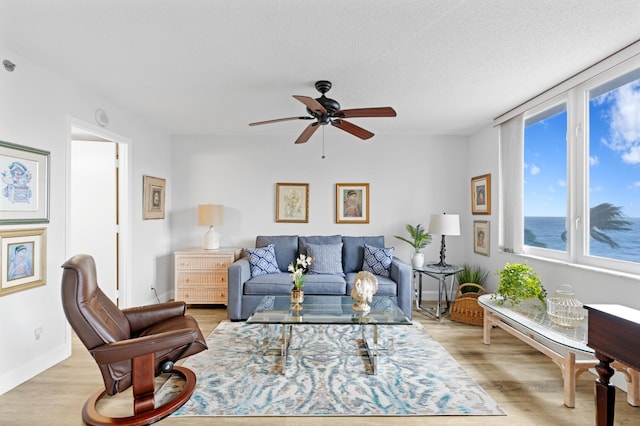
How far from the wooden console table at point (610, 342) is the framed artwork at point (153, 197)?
4550 millimetres

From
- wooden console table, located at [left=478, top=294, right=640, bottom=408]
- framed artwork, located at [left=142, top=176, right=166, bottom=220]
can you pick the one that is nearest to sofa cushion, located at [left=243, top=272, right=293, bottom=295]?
framed artwork, located at [left=142, top=176, right=166, bottom=220]

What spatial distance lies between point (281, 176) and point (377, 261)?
1.96 meters

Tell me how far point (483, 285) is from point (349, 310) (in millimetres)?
2453

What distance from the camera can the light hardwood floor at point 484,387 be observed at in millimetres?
2002

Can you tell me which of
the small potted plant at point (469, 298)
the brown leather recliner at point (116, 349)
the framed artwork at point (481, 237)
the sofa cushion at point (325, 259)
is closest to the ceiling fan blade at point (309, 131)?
the sofa cushion at point (325, 259)

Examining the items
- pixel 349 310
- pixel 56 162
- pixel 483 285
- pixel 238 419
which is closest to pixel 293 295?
pixel 349 310

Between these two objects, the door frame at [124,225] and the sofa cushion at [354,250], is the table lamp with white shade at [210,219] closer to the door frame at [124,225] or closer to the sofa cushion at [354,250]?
the door frame at [124,225]

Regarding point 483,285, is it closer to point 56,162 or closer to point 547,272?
point 547,272

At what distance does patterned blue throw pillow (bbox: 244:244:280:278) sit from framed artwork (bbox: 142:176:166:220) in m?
1.45

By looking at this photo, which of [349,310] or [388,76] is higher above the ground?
[388,76]

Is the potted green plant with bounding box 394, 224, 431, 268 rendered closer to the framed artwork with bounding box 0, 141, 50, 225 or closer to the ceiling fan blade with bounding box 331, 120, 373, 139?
the ceiling fan blade with bounding box 331, 120, 373, 139

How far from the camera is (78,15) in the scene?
6.40 ft

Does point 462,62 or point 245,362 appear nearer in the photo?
point 462,62

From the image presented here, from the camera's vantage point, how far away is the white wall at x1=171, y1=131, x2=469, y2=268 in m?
4.93
